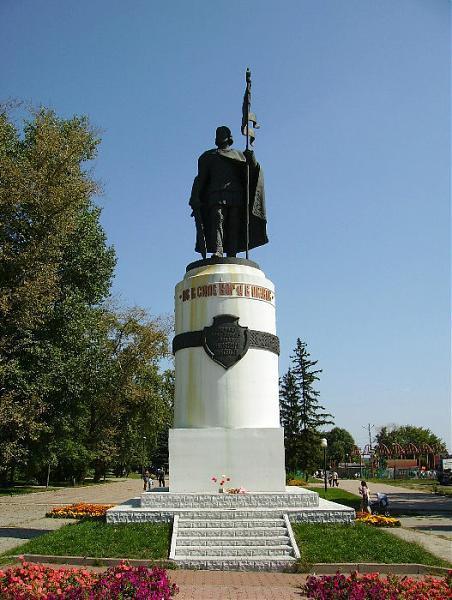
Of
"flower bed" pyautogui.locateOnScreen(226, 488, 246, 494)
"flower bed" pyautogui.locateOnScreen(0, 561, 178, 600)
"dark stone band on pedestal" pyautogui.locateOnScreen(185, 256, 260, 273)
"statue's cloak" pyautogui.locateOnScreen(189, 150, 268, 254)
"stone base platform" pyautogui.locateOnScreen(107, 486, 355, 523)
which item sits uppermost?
"statue's cloak" pyautogui.locateOnScreen(189, 150, 268, 254)

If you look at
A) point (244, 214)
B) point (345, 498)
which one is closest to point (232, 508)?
point (244, 214)

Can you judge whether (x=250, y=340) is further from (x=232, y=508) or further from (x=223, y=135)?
(x=223, y=135)

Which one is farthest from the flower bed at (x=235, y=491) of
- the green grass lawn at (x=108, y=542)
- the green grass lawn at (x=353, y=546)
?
the green grass lawn at (x=108, y=542)

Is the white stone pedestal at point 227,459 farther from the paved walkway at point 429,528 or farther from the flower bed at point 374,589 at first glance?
the flower bed at point 374,589

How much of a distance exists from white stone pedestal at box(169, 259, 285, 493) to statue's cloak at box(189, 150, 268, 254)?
1270 millimetres

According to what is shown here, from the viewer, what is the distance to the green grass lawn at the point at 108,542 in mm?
9430

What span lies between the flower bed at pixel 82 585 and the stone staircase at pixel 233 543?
2304mm

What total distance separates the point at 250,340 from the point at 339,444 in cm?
9784

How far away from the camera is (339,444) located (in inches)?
4146

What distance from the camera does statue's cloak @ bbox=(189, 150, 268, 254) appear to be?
15070 mm

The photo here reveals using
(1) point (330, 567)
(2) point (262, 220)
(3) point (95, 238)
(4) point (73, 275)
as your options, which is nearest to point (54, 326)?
(4) point (73, 275)

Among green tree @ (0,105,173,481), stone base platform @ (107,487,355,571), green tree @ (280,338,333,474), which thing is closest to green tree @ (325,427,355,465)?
green tree @ (280,338,333,474)

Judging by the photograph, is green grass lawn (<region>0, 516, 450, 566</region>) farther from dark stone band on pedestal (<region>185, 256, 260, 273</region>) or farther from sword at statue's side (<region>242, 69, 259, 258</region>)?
sword at statue's side (<region>242, 69, 259, 258</region>)

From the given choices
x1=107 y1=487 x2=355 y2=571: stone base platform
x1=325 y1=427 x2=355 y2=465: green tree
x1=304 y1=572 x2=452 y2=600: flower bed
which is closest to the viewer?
x1=304 y1=572 x2=452 y2=600: flower bed
